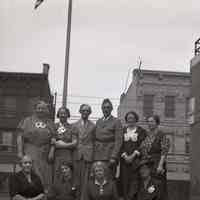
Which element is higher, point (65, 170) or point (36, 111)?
point (36, 111)

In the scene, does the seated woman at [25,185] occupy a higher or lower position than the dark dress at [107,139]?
lower

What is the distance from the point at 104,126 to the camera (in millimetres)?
10367

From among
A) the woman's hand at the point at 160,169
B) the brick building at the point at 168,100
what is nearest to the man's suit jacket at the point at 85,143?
the woman's hand at the point at 160,169

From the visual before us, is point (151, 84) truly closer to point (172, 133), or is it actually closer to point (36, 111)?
point (172, 133)

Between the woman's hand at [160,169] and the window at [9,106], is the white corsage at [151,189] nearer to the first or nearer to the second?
the woman's hand at [160,169]

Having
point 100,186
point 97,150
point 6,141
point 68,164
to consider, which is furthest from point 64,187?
point 6,141

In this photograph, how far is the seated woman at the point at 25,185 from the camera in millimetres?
8945

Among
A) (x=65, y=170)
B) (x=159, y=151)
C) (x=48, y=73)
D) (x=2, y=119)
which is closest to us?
(x=65, y=170)

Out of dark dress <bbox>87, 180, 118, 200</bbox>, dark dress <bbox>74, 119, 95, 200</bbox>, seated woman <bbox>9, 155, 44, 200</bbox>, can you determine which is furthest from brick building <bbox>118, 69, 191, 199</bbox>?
seated woman <bbox>9, 155, 44, 200</bbox>

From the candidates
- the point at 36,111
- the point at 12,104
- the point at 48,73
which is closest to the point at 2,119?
the point at 12,104

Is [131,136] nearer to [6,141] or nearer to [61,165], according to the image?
[61,165]

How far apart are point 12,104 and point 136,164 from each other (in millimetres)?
32797

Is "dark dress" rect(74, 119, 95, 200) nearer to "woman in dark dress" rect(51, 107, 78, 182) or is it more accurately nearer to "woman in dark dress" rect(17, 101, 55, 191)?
"woman in dark dress" rect(51, 107, 78, 182)

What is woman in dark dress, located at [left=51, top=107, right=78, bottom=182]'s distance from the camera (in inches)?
405
